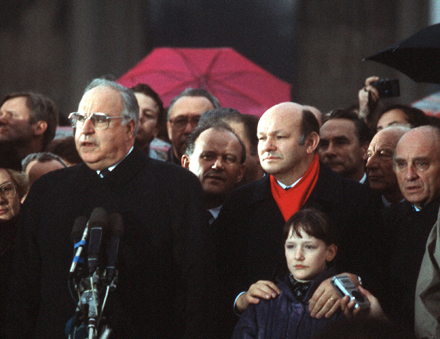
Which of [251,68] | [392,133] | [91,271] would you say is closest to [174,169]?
[91,271]

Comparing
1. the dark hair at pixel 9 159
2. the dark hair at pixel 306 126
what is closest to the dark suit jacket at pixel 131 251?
the dark hair at pixel 306 126

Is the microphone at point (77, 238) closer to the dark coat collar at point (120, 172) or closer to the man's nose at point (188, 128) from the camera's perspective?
the dark coat collar at point (120, 172)

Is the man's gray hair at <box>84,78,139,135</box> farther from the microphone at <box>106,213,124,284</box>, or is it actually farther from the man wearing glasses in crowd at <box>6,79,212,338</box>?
the microphone at <box>106,213,124,284</box>

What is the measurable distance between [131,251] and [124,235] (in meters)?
0.09

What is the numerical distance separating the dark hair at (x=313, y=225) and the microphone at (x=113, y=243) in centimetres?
104

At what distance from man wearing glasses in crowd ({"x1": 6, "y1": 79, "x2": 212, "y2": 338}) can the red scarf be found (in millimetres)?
551

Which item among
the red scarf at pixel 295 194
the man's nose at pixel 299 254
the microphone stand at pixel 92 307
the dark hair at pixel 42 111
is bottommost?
the microphone stand at pixel 92 307

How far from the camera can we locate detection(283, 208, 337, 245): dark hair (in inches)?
146

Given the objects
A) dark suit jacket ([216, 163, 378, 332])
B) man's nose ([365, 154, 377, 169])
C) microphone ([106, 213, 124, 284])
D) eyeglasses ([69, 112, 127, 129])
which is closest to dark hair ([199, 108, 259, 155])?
man's nose ([365, 154, 377, 169])

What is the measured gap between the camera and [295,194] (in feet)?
13.3

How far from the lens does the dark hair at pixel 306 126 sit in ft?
13.6

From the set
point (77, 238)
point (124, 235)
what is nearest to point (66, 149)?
point (124, 235)

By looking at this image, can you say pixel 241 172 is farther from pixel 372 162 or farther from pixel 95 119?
pixel 95 119

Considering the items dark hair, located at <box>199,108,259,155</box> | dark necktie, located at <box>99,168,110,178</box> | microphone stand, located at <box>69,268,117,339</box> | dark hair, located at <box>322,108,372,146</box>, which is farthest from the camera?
dark hair, located at <box>322,108,372,146</box>
